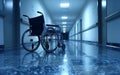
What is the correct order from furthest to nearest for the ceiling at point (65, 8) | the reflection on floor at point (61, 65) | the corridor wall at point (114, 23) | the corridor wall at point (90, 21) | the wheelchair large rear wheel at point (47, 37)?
the ceiling at point (65, 8) → the corridor wall at point (90, 21) → the corridor wall at point (114, 23) → the wheelchair large rear wheel at point (47, 37) → the reflection on floor at point (61, 65)

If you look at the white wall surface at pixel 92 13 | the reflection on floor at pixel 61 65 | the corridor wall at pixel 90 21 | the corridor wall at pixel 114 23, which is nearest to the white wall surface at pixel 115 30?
the corridor wall at pixel 114 23

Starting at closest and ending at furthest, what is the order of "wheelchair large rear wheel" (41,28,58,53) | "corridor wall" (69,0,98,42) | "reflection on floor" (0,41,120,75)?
"reflection on floor" (0,41,120,75) → "wheelchair large rear wheel" (41,28,58,53) → "corridor wall" (69,0,98,42)

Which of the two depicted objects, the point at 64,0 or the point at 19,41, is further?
the point at 64,0

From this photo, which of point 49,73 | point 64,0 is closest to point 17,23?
point 49,73

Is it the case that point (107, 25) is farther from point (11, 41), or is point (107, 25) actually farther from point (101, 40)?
point (11, 41)

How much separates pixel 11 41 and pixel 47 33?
5.05 feet

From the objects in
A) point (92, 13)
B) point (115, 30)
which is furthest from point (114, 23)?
point (92, 13)

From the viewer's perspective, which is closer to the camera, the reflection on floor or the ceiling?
the reflection on floor

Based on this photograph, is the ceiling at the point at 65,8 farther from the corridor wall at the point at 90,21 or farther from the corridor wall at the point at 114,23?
the corridor wall at the point at 114,23

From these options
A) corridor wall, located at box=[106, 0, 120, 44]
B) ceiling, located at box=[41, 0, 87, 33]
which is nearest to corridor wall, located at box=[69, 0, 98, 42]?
ceiling, located at box=[41, 0, 87, 33]

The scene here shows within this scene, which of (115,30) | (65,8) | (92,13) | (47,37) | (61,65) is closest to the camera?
(61,65)

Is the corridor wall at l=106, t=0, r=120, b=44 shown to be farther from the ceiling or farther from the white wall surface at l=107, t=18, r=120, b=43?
the ceiling

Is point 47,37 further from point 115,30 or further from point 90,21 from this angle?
point 90,21

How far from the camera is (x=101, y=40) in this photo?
6.52m
